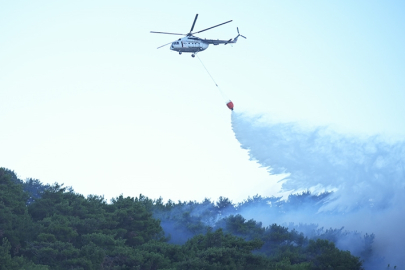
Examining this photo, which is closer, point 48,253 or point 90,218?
point 48,253

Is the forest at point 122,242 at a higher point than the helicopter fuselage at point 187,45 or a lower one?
lower

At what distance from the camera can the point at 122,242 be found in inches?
1487

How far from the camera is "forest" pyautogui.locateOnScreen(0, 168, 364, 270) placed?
34125 mm

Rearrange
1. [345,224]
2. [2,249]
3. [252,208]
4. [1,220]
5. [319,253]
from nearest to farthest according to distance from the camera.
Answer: [2,249]
[1,220]
[319,253]
[345,224]
[252,208]

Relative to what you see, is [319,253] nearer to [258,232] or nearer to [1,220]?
[258,232]

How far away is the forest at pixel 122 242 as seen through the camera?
34125 mm

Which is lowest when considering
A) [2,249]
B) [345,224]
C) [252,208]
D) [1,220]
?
[2,249]

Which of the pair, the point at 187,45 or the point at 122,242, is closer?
→ the point at 122,242

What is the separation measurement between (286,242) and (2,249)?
2145 cm

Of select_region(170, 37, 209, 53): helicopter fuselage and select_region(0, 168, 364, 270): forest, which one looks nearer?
select_region(0, 168, 364, 270): forest

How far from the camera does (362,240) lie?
47156 millimetres

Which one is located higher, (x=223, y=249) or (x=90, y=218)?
(x=90, y=218)

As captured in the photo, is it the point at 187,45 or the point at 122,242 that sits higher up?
the point at 187,45

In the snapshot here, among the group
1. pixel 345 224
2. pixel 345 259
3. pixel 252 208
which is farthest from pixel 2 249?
pixel 252 208
